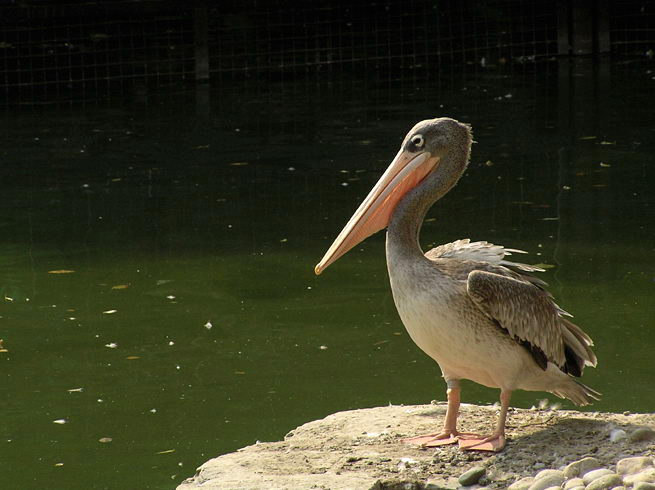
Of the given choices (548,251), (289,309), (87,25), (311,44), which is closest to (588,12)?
(311,44)

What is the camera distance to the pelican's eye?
4664 millimetres

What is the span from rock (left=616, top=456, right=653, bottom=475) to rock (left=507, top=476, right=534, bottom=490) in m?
0.29

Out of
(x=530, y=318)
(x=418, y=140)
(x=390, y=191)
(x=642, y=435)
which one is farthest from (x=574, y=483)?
(x=418, y=140)

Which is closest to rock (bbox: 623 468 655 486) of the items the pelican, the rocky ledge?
the rocky ledge

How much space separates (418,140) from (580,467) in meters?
1.35

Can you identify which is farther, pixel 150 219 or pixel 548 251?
pixel 150 219

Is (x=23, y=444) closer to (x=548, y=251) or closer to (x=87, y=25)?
(x=548, y=251)

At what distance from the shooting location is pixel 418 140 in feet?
15.3

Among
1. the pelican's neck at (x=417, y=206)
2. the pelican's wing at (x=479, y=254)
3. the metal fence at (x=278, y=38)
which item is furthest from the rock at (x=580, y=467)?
the metal fence at (x=278, y=38)

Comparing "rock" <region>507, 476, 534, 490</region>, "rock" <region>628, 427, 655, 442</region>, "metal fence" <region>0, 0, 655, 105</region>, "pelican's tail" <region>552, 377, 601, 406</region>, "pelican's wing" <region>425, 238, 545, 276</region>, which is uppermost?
"metal fence" <region>0, 0, 655, 105</region>

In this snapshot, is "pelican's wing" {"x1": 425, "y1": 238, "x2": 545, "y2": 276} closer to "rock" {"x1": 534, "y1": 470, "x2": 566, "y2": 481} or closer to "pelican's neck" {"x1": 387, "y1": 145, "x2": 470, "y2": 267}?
"pelican's neck" {"x1": 387, "y1": 145, "x2": 470, "y2": 267}

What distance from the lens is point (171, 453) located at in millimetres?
4969

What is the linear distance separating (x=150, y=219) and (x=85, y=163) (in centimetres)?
205

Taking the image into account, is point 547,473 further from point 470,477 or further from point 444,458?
point 444,458
